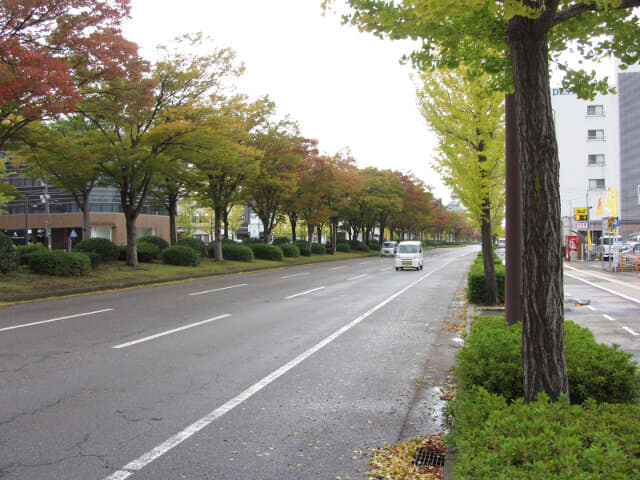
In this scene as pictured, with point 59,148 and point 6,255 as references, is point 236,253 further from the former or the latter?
point 6,255

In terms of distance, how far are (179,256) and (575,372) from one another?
22.1m

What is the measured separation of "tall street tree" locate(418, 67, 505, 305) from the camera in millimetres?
11102

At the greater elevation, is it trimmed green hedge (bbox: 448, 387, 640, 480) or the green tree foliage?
the green tree foliage

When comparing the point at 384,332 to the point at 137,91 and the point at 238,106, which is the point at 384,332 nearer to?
the point at 137,91

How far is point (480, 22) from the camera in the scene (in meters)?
3.98

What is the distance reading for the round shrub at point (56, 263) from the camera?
1634 centimetres

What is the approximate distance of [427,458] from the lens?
371cm

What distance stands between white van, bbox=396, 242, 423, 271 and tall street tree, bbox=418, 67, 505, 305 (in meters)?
15.3

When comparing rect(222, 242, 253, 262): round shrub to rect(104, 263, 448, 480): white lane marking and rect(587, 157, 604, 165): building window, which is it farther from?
rect(587, 157, 604, 165): building window

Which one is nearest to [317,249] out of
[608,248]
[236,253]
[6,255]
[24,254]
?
[236,253]

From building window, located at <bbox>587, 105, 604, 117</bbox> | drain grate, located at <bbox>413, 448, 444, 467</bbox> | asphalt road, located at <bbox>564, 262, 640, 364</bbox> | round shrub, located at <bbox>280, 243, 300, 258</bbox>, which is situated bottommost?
asphalt road, located at <bbox>564, 262, 640, 364</bbox>

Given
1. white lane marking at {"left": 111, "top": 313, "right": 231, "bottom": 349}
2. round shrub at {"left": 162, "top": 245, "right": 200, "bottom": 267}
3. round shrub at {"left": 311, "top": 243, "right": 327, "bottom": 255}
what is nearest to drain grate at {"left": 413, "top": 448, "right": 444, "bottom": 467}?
white lane marking at {"left": 111, "top": 313, "right": 231, "bottom": 349}

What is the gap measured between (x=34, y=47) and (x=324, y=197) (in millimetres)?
26923

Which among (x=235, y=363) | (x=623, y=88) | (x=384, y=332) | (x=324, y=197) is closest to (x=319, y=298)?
(x=384, y=332)
